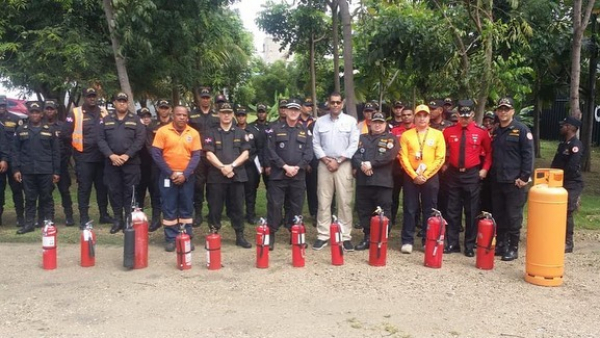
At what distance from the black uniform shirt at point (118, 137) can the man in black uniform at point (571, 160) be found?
237 inches

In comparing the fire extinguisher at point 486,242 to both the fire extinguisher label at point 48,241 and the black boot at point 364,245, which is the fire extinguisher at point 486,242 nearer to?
the black boot at point 364,245

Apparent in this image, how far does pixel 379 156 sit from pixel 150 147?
12.0ft

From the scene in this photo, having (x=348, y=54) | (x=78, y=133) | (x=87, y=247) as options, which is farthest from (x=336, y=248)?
(x=78, y=133)

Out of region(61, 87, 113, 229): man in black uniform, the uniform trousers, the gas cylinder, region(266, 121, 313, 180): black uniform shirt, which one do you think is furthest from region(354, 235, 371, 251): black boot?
region(61, 87, 113, 229): man in black uniform

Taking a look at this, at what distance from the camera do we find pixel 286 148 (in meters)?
7.59

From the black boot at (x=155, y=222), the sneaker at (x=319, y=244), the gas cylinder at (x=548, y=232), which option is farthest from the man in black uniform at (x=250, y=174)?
the gas cylinder at (x=548, y=232)

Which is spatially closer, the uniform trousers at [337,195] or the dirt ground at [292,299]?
the dirt ground at [292,299]

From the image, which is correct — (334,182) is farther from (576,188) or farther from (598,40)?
(598,40)

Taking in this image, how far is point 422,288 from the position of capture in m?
6.11

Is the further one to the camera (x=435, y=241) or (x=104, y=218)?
(x=104, y=218)

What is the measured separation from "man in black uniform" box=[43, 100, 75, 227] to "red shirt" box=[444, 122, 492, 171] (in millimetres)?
6061

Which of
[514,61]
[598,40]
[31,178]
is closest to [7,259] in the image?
[31,178]

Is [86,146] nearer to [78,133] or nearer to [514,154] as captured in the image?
[78,133]

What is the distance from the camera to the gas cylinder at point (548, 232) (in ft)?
20.1
